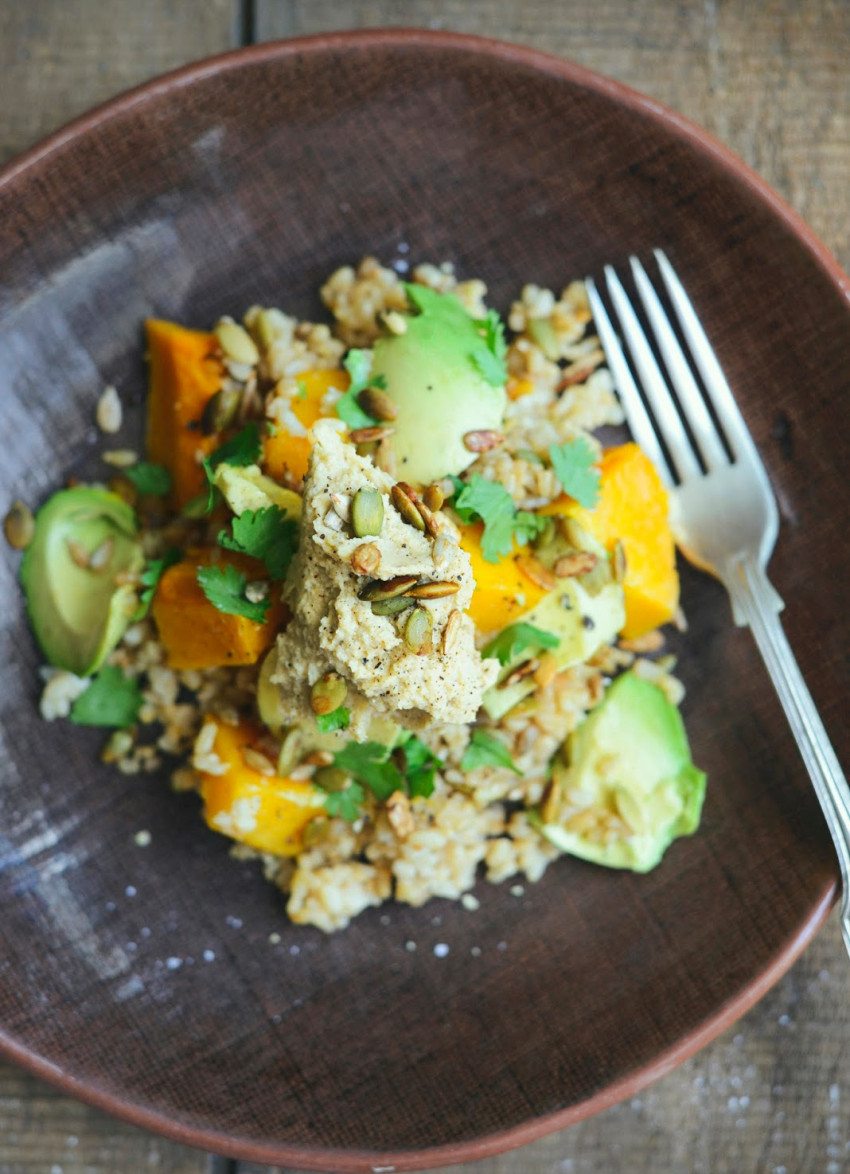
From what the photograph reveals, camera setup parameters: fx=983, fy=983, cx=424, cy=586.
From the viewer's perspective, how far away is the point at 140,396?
2268 mm

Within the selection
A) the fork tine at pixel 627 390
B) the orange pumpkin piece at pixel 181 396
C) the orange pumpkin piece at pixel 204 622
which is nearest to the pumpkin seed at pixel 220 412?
the orange pumpkin piece at pixel 181 396

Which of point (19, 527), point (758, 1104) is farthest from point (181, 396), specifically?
point (758, 1104)

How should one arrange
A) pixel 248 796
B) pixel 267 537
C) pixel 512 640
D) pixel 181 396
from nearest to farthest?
pixel 267 537 → pixel 512 640 → pixel 248 796 → pixel 181 396

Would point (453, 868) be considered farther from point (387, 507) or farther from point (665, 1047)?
point (387, 507)

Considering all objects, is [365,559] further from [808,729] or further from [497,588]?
[808,729]

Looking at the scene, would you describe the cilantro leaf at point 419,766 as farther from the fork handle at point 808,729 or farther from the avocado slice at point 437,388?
the fork handle at point 808,729

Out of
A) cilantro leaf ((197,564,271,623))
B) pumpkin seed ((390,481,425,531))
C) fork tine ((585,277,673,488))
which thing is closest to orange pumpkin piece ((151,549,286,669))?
cilantro leaf ((197,564,271,623))

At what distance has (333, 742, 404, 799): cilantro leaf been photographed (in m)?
2.00

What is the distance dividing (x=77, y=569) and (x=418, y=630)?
101 cm

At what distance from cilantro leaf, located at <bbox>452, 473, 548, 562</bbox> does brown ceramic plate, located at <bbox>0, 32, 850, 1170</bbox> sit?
56 centimetres

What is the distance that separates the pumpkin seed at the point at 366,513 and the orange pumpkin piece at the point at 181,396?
0.67 meters

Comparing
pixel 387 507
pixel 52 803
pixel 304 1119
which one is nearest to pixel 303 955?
pixel 304 1119

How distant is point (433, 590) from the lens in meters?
1.56

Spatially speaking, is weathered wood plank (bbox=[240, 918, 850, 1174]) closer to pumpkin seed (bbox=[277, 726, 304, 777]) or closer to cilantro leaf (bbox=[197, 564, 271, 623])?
pumpkin seed (bbox=[277, 726, 304, 777])
